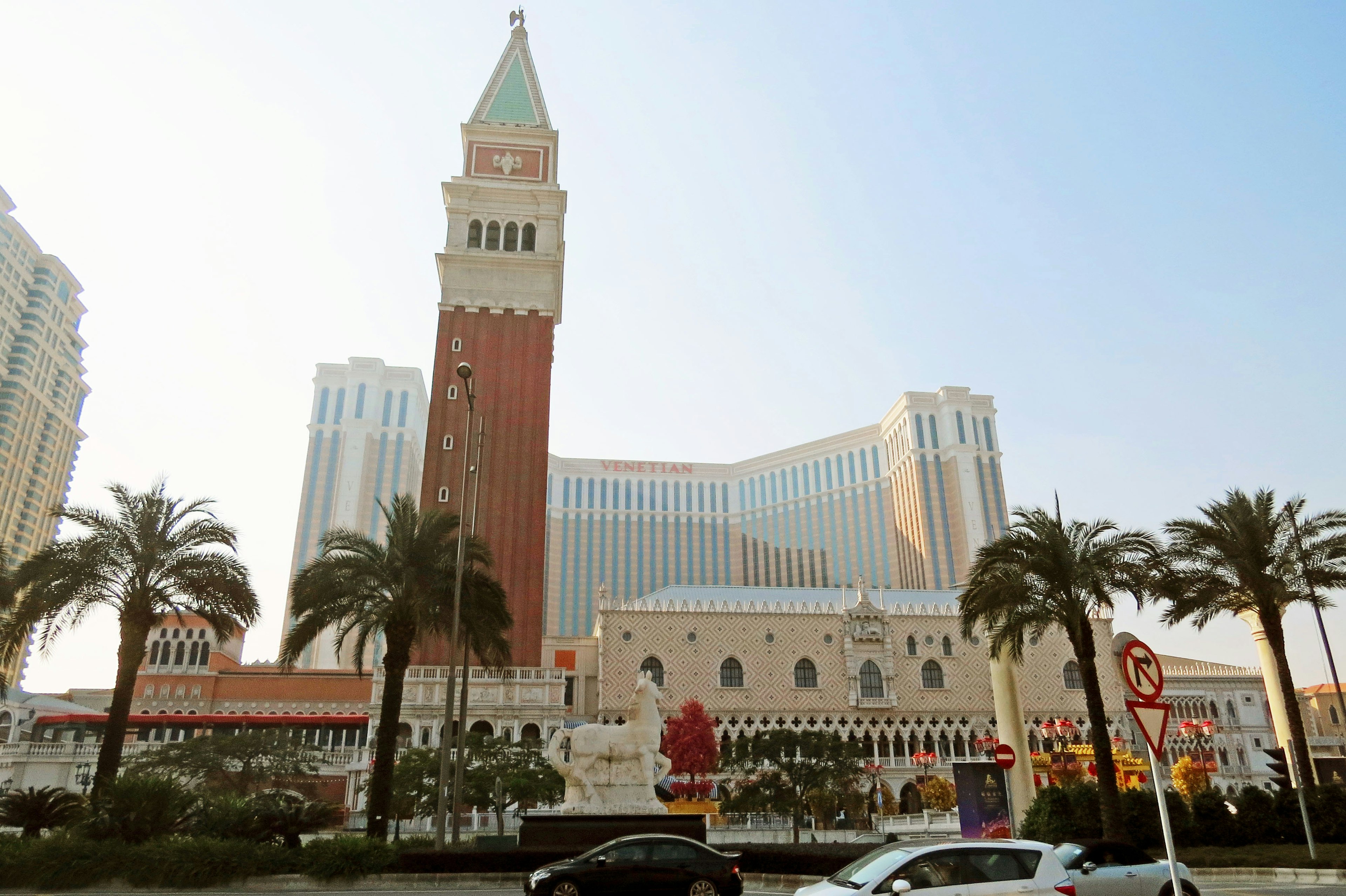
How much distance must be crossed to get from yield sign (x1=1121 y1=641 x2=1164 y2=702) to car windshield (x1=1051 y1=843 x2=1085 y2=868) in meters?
6.18

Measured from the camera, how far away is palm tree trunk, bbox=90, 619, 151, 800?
2359cm

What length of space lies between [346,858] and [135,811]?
13.9 feet

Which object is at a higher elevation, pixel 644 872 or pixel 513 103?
pixel 513 103

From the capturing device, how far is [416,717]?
171ft

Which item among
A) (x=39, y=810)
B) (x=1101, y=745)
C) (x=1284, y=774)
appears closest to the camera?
(x=39, y=810)

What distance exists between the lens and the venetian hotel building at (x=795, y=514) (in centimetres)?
11275

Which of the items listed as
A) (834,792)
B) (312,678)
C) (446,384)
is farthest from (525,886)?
(312,678)

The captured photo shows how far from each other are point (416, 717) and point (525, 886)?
4083 centimetres

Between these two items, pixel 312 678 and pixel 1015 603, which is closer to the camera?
pixel 1015 603

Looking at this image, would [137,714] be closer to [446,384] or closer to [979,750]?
[446,384]

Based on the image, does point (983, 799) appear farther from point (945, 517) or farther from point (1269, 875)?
point (945, 517)

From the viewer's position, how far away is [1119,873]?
12750 millimetres

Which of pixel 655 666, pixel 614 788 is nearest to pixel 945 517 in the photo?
pixel 655 666

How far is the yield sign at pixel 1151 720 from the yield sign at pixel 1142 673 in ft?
0.19
